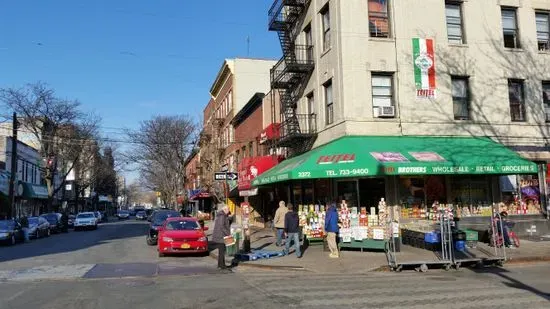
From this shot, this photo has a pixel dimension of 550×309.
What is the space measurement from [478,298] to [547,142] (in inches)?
564

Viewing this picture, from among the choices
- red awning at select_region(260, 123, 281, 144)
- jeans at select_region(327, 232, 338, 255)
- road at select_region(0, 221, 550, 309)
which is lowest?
road at select_region(0, 221, 550, 309)

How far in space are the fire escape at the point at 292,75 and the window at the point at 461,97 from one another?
19.1 ft

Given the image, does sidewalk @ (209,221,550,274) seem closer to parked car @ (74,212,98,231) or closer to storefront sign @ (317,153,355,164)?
storefront sign @ (317,153,355,164)

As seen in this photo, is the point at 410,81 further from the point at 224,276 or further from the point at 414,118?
A: the point at 224,276

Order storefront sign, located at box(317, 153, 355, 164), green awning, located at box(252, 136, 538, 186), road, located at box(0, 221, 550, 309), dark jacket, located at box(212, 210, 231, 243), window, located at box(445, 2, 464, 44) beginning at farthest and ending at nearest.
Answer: window, located at box(445, 2, 464, 44) < storefront sign, located at box(317, 153, 355, 164) < green awning, located at box(252, 136, 538, 186) < dark jacket, located at box(212, 210, 231, 243) < road, located at box(0, 221, 550, 309)

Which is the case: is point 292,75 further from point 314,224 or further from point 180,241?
point 180,241

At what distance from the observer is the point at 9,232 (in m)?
27.9

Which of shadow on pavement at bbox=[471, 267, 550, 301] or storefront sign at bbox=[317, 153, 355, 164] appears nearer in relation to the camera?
shadow on pavement at bbox=[471, 267, 550, 301]

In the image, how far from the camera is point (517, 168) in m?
18.2

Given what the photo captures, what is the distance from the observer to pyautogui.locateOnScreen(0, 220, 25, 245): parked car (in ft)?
90.6

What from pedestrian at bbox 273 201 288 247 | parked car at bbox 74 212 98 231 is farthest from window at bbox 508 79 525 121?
parked car at bbox 74 212 98 231

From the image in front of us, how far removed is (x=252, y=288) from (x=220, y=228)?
4.79 meters

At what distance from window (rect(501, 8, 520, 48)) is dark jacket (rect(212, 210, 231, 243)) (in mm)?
13962

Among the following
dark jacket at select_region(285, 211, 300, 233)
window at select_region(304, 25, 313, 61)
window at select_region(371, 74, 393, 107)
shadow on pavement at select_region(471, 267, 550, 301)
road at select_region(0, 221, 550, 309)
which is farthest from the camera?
window at select_region(304, 25, 313, 61)
